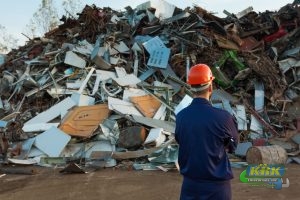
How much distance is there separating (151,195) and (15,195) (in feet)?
6.71

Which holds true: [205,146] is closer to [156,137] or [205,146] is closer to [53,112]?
[156,137]

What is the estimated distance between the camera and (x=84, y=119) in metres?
9.38

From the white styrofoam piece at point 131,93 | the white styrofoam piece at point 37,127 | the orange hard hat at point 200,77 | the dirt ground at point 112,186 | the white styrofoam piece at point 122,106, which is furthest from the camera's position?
the white styrofoam piece at point 131,93

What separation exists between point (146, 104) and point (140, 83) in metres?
0.93

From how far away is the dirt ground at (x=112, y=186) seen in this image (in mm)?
6277

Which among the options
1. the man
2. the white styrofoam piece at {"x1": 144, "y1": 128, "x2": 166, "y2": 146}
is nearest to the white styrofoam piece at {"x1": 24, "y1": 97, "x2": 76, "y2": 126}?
the white styrofoam piece at {"x1": 144, "y1": 128, "x2": 166, "y2": 146}

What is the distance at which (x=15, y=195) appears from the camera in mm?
6652

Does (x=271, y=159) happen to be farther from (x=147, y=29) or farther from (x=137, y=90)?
(x=147, y=29)

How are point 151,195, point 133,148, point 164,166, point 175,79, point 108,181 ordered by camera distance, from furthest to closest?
point 175,79 → point 133,148 → point 164,166 → point 108,181 → point 151,195

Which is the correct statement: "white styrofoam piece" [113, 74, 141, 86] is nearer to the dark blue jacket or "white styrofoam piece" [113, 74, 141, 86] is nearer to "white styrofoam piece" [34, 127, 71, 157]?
"white styrofoam piece" [34, 127, 71, 157]

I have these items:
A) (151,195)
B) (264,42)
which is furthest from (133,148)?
(264,42)

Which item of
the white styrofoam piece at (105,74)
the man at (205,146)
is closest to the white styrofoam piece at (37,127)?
the white styrofoam piece at (105,74)

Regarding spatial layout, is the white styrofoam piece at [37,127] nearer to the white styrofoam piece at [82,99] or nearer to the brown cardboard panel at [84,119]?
the brown cardboard panel at [84,119]
